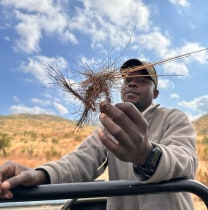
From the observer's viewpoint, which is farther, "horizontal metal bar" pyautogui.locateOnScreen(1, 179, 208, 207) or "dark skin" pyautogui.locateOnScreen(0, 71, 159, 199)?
"horizontal metal bar" pyautogui.locateOnScreen(1, 179, 208, 207)

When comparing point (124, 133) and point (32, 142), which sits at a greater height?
point (32, 142)

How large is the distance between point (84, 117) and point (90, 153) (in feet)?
3.07

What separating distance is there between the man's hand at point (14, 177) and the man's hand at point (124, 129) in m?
0.43

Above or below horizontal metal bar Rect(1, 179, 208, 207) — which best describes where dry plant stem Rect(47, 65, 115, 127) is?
above

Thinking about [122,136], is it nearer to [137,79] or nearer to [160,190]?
[160,190]

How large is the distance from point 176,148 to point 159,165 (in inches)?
14.3

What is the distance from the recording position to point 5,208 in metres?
3.25

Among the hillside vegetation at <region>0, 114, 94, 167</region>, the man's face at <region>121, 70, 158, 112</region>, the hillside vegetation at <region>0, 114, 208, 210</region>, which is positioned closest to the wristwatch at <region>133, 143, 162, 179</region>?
the man's face at <region>121, 70, 158, 112</region>

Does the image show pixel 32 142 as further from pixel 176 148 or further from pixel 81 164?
pixel 176 148

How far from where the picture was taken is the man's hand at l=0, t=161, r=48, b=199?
1.49 meters

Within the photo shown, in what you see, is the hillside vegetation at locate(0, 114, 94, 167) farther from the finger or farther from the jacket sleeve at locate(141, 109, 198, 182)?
the finger

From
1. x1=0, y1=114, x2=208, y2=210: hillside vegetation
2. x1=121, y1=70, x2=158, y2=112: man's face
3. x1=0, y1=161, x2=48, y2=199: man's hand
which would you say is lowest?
x1=0, y1=161, x2=48, y2=199: man's hand

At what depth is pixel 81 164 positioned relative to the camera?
99.0 inches

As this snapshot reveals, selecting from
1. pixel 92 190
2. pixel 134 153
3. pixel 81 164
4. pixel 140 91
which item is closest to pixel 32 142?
pixel 81 164
